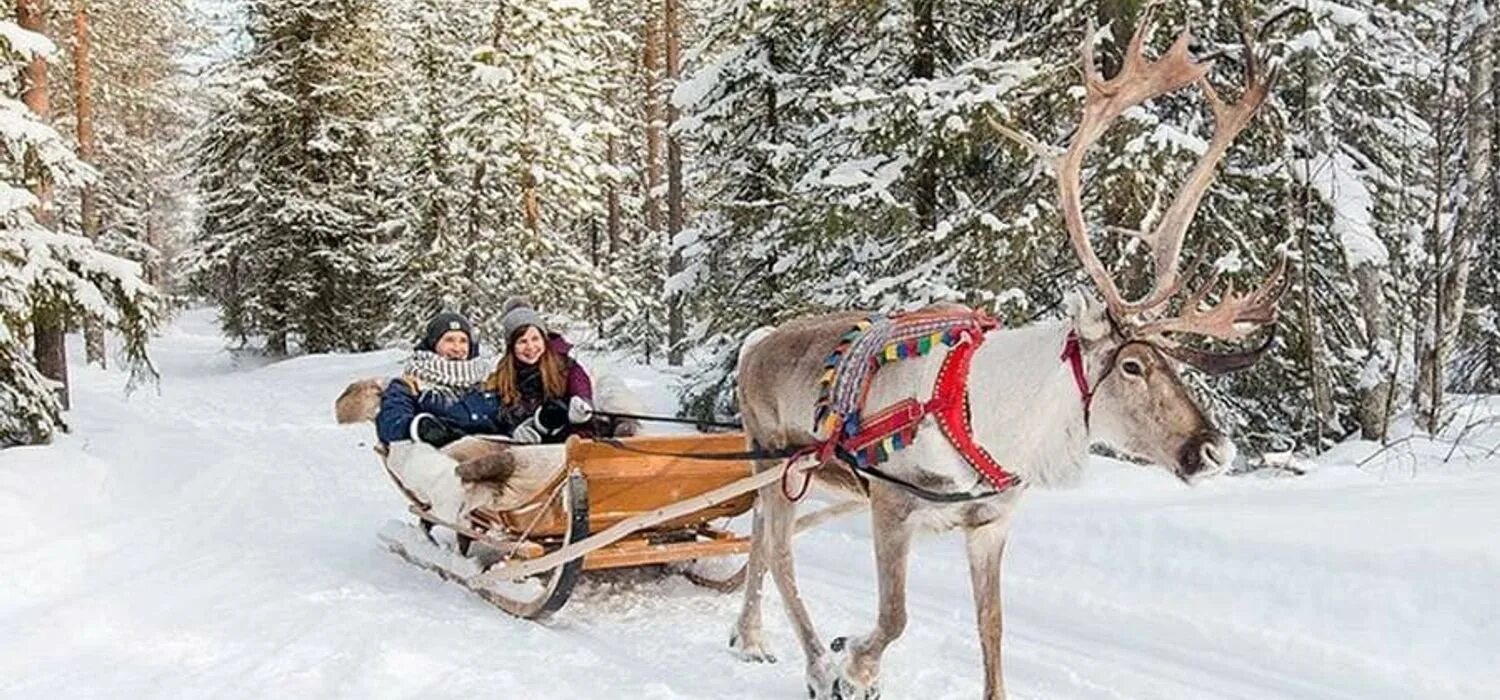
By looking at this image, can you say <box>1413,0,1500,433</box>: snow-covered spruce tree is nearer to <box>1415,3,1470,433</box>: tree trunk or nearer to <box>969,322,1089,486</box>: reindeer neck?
<box>1415,3,1470,433</box>: tree trunk

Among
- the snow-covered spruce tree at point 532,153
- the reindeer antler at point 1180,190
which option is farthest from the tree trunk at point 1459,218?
the snow-covered spruce tree at point 532,153

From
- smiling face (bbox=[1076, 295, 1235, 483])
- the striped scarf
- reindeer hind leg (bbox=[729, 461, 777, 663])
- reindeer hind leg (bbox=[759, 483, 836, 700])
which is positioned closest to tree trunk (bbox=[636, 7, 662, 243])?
the striped scarf

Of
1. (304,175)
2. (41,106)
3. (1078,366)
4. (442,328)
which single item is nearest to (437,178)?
(304,175)

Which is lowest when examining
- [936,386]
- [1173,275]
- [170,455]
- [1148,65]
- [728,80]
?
[170,455]

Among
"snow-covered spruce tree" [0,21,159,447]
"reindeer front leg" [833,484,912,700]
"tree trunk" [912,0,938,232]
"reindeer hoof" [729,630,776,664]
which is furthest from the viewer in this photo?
"tree trunk" [912,0,938,232]

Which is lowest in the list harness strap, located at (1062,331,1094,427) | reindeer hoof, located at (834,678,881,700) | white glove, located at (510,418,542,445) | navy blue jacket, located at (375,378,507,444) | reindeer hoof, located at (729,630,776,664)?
reindeer hoof, located at (729,630,776,664)

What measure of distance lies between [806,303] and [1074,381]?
20.8 feet

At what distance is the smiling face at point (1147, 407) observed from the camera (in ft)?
12.5

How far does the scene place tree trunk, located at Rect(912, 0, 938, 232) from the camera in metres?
10.0

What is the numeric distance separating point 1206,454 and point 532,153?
17897 mm

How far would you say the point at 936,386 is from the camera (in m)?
4.35

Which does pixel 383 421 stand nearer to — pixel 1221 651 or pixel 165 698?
pixel 165 698

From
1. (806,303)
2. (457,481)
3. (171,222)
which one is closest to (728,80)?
(806,303)

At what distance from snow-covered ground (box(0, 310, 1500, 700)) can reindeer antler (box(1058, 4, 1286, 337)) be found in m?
1.68
